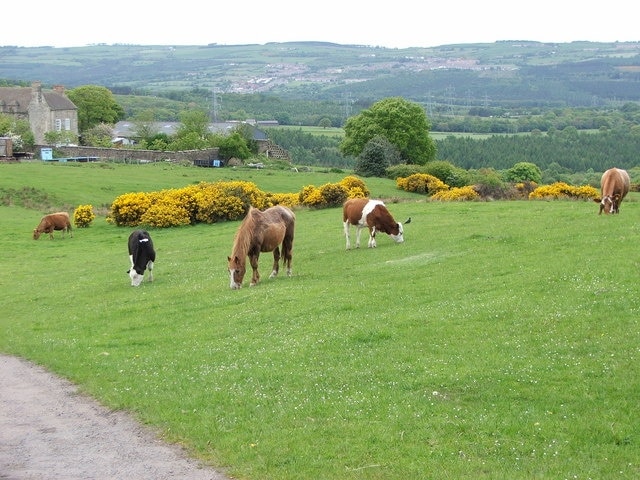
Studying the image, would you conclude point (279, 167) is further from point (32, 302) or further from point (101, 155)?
point (32, 302)

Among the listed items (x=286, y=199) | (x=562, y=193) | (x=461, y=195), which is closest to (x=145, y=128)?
(x=286, y=199)

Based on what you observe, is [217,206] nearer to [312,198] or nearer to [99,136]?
[312,198]

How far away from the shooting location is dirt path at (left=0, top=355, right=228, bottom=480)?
38.9 ft

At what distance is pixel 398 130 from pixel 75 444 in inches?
3232

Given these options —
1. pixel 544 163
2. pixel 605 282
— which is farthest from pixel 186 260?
pixel 544 163

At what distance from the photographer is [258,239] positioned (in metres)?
26.0

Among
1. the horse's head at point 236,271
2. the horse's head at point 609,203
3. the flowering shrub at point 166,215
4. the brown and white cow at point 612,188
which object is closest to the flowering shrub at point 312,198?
the flowering shrub at point 166,215

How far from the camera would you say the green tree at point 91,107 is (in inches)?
5128

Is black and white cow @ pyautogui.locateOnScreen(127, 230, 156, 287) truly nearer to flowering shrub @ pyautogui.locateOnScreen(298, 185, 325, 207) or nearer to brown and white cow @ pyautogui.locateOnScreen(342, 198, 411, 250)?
brown and white cow @ pyautogui.locateOnScreen(342, 198, 411, 250)

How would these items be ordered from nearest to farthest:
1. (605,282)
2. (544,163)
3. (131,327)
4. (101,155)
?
(605,282), (131,327), (101,155), (544,163)

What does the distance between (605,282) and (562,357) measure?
5.07 metres

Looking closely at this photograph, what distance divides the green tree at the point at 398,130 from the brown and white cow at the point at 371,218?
5983 cm

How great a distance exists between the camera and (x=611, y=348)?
1468cm

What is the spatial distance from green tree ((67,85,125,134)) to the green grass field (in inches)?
4051
